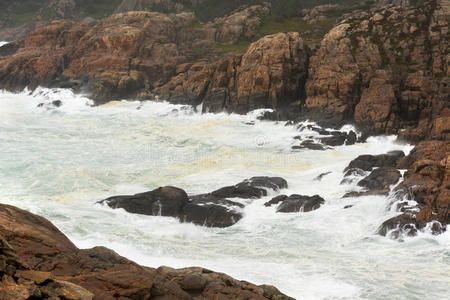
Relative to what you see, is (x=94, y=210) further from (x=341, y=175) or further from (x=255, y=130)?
(x=255, y=130)

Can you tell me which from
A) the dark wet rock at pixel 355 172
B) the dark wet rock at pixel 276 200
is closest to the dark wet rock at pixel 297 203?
the dark wet rock at pixel 276 200

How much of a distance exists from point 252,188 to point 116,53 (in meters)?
56.9

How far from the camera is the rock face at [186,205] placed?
2934 centimetres

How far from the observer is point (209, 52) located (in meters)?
90.9

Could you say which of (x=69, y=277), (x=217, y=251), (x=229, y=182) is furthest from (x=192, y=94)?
(x=69, y=277)

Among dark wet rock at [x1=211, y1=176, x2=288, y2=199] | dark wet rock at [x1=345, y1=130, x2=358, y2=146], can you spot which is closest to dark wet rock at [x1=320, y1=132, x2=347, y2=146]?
dark wet rock at [x1=345, y1=130, x2=358, y2=146]

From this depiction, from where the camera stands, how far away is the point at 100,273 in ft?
41.6

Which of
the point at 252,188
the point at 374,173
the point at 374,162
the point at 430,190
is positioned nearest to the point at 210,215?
the point at 252,188

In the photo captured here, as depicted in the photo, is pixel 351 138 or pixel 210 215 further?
pixel 351 138

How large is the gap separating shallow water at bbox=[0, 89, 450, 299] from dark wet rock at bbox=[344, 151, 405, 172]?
4.54 feet

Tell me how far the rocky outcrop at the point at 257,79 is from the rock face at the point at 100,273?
48628 mm

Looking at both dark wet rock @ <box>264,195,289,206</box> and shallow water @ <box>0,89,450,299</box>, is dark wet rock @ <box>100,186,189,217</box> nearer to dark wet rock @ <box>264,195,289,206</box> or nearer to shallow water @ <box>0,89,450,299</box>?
shallow water @ <box>0,89,450,299</box>

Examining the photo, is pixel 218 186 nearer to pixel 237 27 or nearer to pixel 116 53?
pixel 116 53

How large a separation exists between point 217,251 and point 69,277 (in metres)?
13.6
